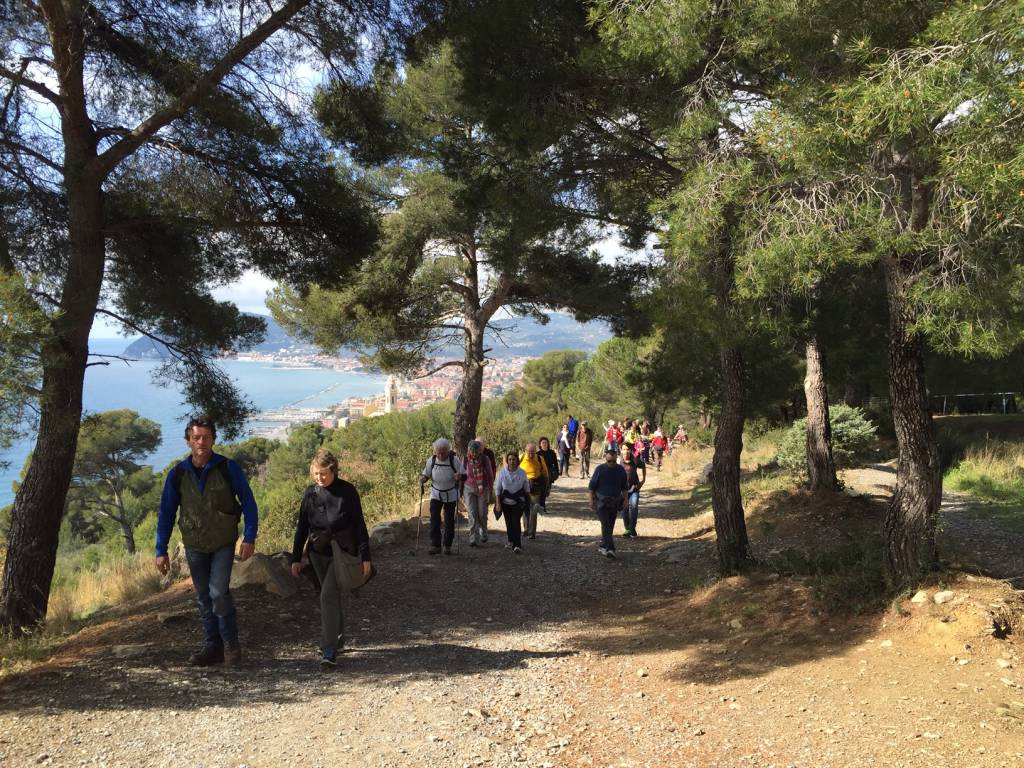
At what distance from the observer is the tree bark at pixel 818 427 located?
36.6 ft

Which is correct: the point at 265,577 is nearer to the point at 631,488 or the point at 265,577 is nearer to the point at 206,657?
the point at 206,657

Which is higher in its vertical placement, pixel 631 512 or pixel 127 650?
pixel 631 512

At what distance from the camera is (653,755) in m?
3.95

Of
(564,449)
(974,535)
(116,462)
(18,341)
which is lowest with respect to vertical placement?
(974,535)

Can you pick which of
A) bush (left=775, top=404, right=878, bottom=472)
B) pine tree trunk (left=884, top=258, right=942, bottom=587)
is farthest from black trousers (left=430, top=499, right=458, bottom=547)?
bush (left=775, top=404, right=878, bottom=472)

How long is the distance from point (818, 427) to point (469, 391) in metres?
6.86

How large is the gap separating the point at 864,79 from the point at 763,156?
145cm

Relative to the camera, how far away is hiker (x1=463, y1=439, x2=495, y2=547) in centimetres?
1004

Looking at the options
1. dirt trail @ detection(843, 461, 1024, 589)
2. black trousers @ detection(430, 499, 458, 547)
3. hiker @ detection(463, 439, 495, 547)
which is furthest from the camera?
hiker @ detection(463, 439, 495, 547)

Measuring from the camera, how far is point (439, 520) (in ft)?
30.7

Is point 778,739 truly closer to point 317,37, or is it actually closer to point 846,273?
point 846,273

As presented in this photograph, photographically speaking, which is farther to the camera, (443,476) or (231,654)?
(443,476)

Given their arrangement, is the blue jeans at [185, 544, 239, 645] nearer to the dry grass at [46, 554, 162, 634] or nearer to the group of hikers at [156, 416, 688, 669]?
the group of hikers at [156, 416, 688, 669]

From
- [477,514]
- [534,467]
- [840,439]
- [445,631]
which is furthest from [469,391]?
[445,631]
